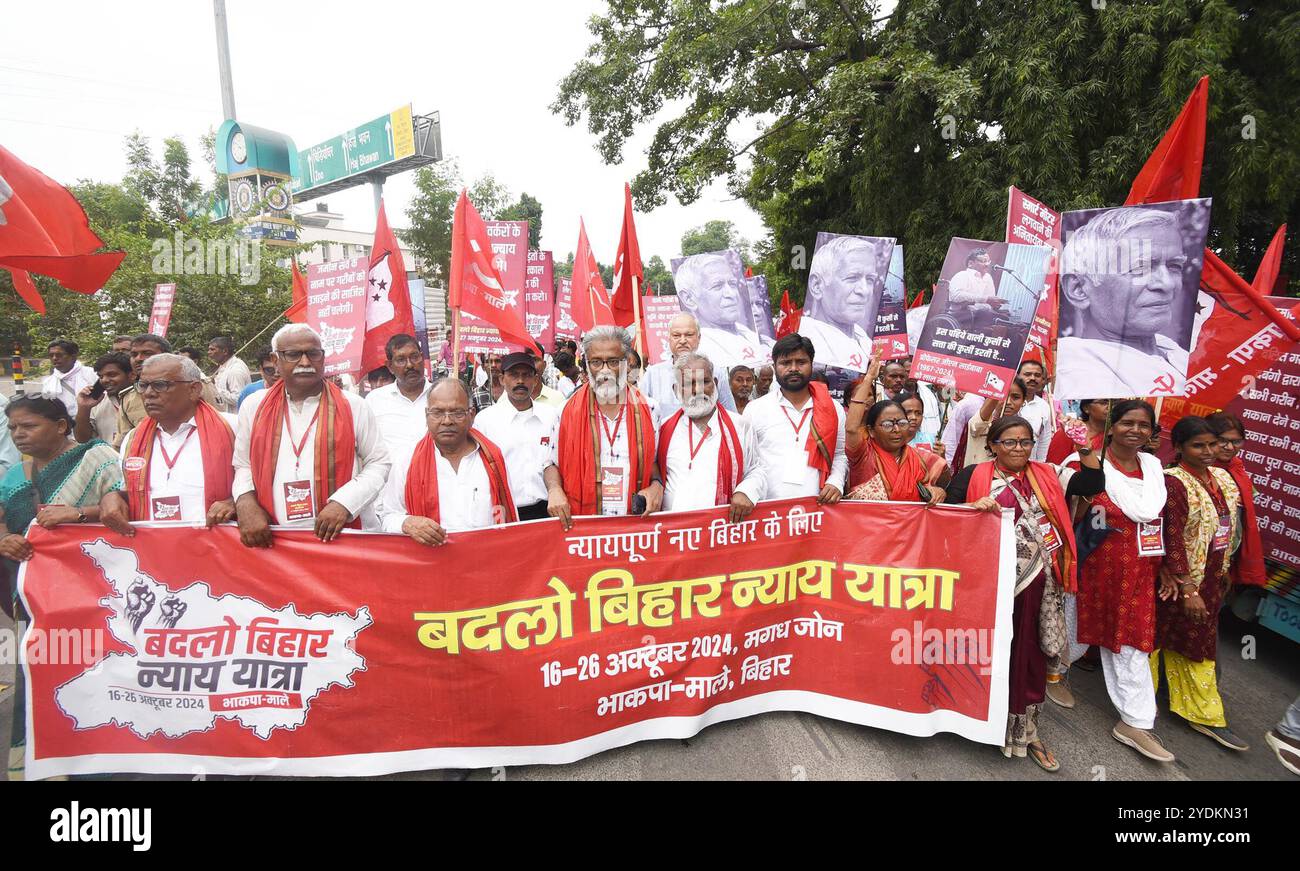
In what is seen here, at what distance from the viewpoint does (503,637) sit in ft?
9.61

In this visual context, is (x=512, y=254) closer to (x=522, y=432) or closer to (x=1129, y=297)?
(x=522, y=432)

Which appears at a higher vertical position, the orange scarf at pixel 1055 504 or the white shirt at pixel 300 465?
the white shirt at pixel 300 465

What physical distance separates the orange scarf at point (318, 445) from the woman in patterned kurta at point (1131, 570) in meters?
3.82

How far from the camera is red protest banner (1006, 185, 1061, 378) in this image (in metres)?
4.83

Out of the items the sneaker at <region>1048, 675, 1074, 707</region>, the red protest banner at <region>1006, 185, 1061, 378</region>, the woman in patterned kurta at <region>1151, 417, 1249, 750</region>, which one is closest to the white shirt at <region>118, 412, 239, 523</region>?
the sneaker at <region>1048, 675, 1074, 707</region>

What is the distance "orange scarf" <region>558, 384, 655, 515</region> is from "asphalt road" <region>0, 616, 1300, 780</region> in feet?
4.11

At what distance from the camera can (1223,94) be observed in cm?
803

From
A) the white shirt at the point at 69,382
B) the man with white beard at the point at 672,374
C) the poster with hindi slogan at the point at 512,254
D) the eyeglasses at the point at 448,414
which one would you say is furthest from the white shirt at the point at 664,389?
the white shirt at the point at 69,382

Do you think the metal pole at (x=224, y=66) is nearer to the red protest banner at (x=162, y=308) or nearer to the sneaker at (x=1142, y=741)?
the red protest banner at (x=162, y=308)

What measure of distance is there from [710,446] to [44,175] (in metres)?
4.25

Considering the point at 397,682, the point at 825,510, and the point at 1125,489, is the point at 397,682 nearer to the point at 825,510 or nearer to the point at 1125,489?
the point at 825,510

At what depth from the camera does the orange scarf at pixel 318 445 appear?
2.94 metres

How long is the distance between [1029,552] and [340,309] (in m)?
5.60

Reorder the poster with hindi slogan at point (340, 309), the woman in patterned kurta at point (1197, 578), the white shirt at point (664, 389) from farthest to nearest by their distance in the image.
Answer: the poster with hindi slogan at point (340, 309), the white shirt at point (664, 389), the woman in patterned kurta at point (1197, 578)
